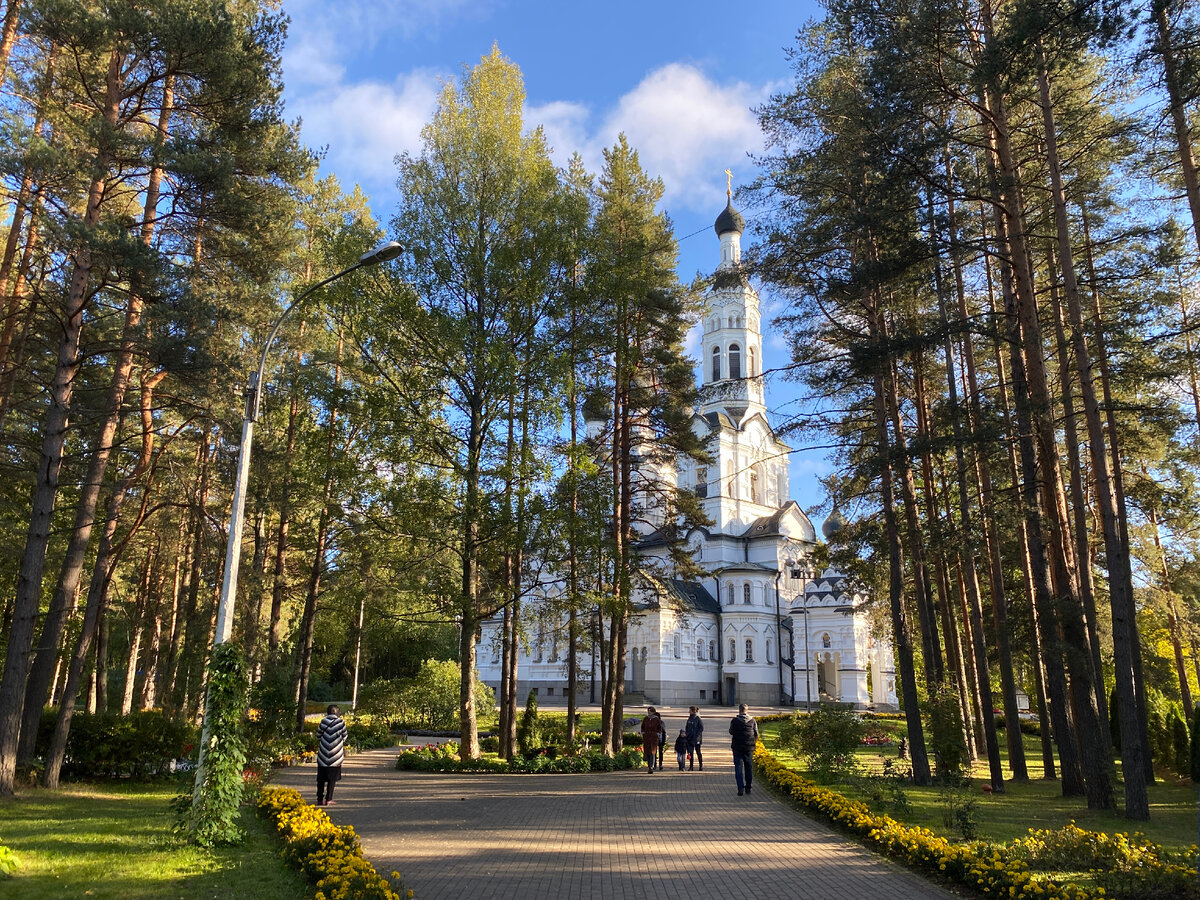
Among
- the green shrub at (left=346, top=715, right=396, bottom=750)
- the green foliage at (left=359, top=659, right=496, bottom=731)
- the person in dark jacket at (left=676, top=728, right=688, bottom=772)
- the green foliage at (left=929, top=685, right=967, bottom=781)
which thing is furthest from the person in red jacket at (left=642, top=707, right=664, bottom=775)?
the green foliage at (left=359, top=659, right=496, bottom=731)

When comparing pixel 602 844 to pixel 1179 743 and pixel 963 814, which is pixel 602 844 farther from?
pixel 1179 743

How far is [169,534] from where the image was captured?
58.9 ft

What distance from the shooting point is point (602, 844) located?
1037cm

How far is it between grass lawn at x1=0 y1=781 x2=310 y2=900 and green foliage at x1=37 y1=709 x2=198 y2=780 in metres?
2.87

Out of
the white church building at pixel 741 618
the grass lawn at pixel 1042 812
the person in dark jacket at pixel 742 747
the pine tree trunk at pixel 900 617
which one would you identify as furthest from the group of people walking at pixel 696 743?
the white church building at pixel 741 618

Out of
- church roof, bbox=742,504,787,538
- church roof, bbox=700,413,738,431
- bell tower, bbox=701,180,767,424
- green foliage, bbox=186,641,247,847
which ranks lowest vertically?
green foliage, bbox=186,641,247,847

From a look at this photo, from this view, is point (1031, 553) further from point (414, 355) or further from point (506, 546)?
point (414, 355)

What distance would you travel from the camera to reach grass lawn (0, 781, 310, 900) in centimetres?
735

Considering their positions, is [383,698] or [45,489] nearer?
[45,489]

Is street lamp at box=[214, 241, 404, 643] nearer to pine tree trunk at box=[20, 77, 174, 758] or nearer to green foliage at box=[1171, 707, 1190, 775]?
pine tree trunk at box=[20, 77, 174, 758]

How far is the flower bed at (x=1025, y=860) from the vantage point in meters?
7.46

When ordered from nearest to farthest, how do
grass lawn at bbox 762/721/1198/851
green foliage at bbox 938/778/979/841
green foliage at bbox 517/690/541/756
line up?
green foliage at bbox 938/778/979/841, grass lawn at bbox 762/721/1198/851, green foliage at bbox 517/690/541/756

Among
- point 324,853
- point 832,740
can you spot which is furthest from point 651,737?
point 324,853

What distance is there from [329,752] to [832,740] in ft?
33.1
